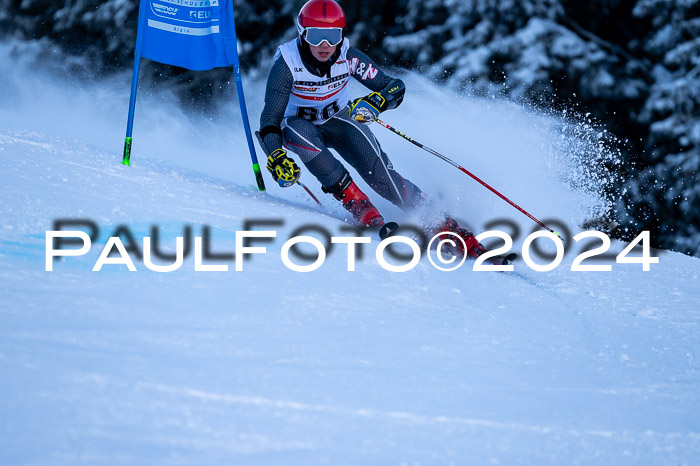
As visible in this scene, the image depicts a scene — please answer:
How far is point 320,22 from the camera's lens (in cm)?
413

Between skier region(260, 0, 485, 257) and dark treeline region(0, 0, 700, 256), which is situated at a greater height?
dark treeline region(0, 0, 700, 256)

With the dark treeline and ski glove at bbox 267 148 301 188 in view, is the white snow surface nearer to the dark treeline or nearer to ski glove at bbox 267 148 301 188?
ski glove at bbox 267 148 301 188

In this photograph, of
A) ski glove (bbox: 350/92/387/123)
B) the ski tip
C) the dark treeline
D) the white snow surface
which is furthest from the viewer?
the dark treeline

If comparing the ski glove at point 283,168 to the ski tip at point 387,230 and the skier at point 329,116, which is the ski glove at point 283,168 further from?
the ski tip at point 387,230

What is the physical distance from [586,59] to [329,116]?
5349 millimetres

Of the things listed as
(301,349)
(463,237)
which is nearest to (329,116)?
(463,237)

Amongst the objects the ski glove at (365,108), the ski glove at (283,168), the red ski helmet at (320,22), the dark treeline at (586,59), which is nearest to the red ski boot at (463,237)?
the ski glove at (365,108)

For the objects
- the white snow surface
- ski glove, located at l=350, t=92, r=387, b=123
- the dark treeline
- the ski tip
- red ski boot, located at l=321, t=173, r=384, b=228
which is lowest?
the white snow surface

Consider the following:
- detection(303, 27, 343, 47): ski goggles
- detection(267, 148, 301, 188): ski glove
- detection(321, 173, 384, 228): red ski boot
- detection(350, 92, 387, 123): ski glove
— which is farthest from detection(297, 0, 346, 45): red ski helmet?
detection(321, 173, 384, 228): red ski boot

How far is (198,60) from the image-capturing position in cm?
495

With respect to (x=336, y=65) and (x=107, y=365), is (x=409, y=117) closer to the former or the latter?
(x=336, y=65)

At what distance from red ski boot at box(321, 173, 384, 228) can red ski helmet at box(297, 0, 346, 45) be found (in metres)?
0.76

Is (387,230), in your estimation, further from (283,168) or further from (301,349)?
(301,349)

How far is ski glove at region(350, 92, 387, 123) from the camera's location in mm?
4309
